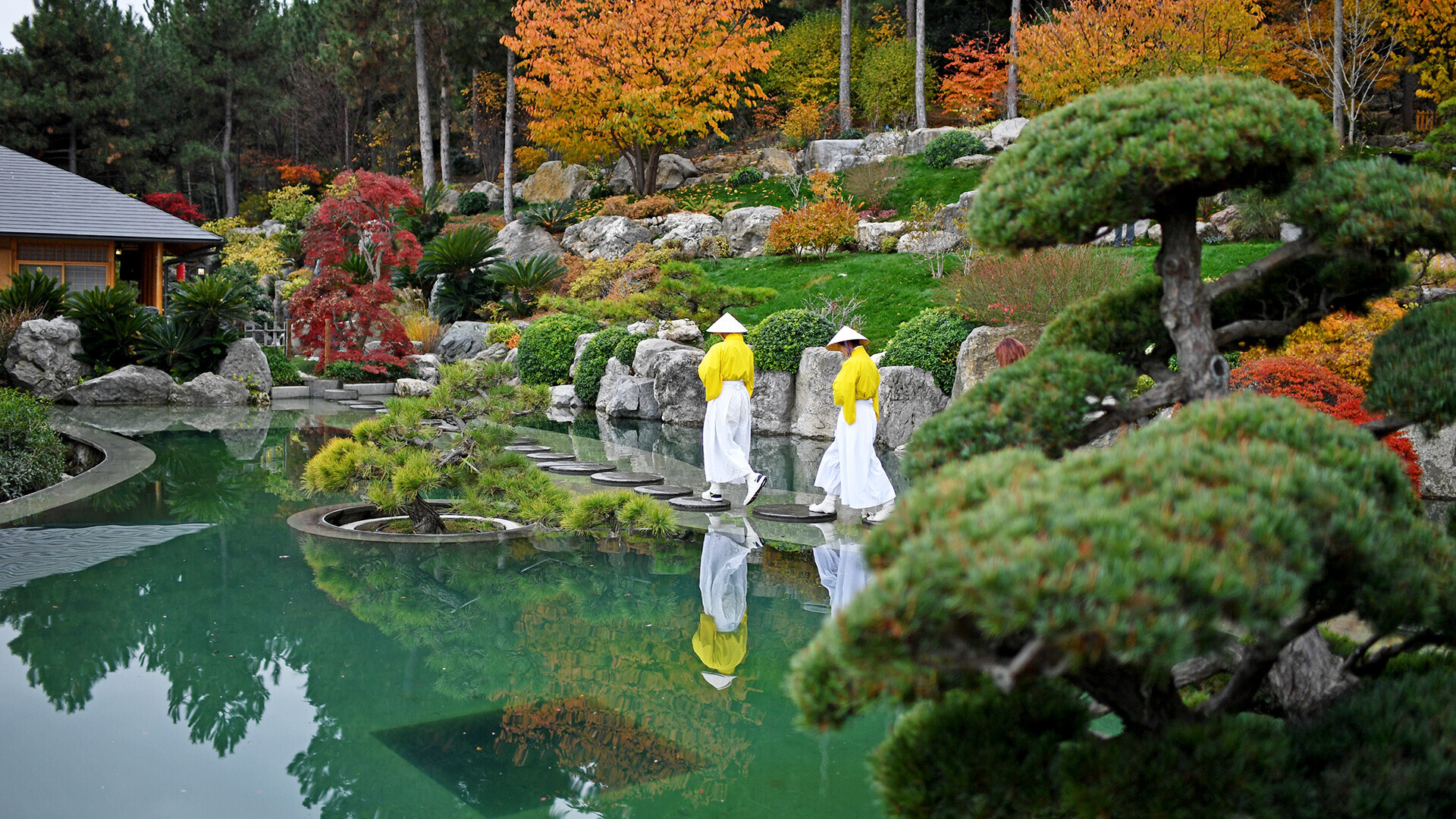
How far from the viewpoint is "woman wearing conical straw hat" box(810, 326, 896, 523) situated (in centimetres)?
830

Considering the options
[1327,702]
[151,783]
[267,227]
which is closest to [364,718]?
[151,783]

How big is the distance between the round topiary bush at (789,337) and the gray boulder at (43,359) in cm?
1190

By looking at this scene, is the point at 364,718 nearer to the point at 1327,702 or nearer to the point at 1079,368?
the point at 1079,368

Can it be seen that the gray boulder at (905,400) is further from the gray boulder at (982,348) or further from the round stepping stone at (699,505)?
the round stepping stone at (699,505)

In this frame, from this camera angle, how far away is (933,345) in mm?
13531

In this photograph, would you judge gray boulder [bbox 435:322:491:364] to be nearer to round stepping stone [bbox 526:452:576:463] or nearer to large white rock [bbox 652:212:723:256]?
large white rock [bbox 652:212:723:256]

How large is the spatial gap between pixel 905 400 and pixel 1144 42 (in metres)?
10.8

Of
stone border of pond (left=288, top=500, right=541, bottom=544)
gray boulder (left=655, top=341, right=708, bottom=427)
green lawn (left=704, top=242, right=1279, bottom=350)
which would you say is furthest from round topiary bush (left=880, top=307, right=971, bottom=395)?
stone border of pond (left=288, top=500, right=541, bottom=544)

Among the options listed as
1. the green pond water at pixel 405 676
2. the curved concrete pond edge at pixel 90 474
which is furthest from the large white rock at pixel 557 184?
the green pond water at pixel 405 676

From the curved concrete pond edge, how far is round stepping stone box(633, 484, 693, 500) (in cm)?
511

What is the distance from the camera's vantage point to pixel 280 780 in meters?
3.74

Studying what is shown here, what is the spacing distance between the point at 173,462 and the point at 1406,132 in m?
25.6

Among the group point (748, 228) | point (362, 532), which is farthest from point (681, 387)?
point (748, 228)

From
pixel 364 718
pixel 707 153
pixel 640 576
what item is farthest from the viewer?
pixel 707 153
